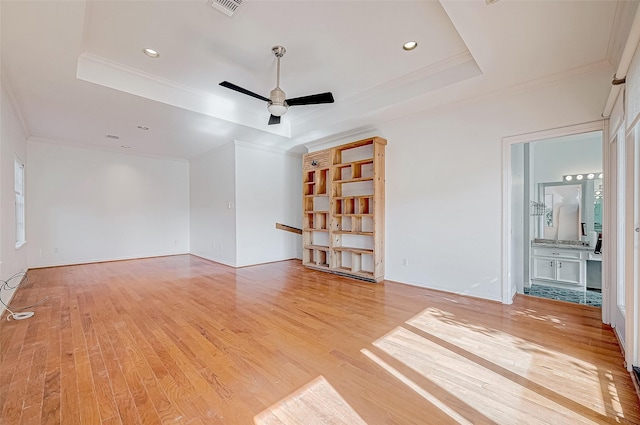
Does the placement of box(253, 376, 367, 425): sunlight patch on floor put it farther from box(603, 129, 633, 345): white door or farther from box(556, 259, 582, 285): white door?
box(556, 259, 582, 285): white door

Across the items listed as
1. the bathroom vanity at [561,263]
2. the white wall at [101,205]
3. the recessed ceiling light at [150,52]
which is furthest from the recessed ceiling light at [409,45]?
the white wall at [101,205]

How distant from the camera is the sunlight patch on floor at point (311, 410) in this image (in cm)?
152

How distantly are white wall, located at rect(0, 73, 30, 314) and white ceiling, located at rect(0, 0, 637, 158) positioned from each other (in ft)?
0.78

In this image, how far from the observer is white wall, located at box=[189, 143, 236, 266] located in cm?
595

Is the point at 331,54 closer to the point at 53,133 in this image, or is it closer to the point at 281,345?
the point at 281,345

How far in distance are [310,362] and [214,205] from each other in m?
5.31

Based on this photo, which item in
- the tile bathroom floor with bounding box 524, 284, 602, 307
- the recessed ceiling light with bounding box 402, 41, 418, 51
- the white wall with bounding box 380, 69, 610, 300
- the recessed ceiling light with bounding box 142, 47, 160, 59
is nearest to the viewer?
the recessed ceiling light with bounding box 402, 41, 418, 51

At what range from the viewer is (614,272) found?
2668 millimetres

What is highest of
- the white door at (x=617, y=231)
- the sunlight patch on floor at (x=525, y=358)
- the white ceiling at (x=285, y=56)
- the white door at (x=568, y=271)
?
the white ceiling at (x=285, y=56)

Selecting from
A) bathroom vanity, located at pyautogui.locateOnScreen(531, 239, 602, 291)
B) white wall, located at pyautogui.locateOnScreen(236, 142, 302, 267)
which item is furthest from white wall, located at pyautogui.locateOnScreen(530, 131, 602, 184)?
white wall, located at pyautogui.locateOnScreen(236, 142, 302, 267)

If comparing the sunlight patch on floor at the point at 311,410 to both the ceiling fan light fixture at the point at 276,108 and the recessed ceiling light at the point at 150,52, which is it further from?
the recessed ceiling light at the point at 150,52

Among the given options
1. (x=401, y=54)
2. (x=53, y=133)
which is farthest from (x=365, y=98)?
(x=53, y=133)

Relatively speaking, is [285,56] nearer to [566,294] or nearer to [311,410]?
[311,410]

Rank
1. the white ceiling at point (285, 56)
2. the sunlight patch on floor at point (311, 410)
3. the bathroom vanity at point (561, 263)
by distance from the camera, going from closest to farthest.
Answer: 1. the sunlight patch on floor at point (311, 410)
2. the white ceiling at point (285, 56)
3. the bathroom vanity at point (561, 263)
